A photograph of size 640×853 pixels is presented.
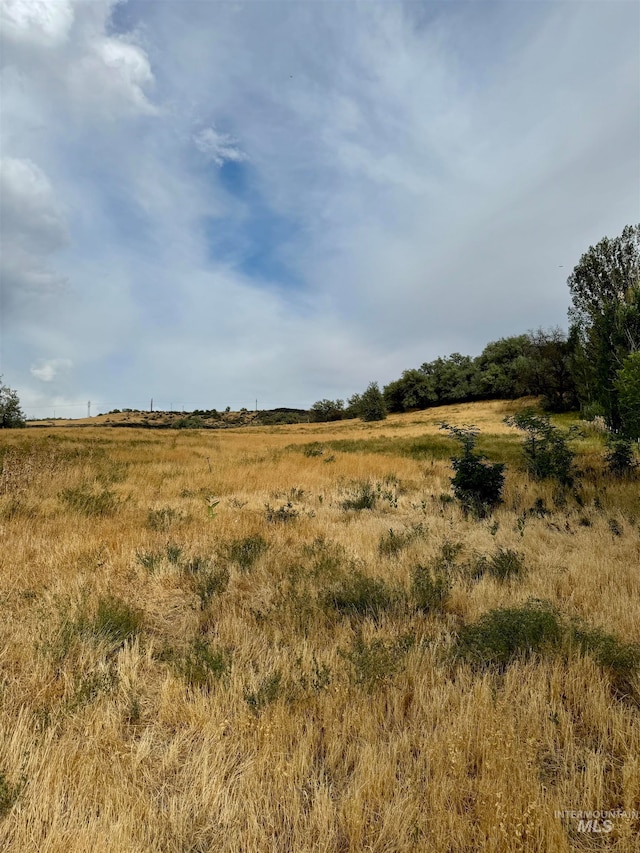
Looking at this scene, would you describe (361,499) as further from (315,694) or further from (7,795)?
(7,795)

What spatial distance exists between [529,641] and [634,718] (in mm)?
780

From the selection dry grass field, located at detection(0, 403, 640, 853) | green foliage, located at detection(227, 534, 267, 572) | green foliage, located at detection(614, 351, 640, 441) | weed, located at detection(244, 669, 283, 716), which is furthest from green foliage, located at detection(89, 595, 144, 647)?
green foliage, located at detection(614, 351, 640, 441)

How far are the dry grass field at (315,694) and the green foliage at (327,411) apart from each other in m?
88.7

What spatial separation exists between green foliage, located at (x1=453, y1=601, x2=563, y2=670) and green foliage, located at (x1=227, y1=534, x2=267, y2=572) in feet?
9.03

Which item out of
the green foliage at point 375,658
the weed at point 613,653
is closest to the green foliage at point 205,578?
Result: the green foliage at point 375,658

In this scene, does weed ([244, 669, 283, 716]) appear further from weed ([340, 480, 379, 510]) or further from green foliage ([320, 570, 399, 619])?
weed ([340, 480, 379, 510])

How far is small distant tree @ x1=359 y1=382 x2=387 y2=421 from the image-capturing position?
233 feet

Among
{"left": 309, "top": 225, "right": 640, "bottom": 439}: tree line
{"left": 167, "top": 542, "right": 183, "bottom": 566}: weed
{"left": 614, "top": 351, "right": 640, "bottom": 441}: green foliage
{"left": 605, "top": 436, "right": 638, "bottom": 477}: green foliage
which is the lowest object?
{"left": 167, "top": 542, "right": 183, "bottom": 566}: weed

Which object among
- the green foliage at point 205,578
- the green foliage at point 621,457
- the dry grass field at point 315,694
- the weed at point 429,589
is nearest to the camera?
the dry grass field at point 315,694

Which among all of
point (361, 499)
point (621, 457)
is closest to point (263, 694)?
point (361, 499)

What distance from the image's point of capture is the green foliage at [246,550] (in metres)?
5.09

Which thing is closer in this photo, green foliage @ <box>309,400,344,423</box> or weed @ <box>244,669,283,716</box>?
weed @ <box>244,669,283,716</box>

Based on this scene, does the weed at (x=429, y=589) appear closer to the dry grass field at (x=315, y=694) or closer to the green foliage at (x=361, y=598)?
the dry grass field at (x=315, y=694)

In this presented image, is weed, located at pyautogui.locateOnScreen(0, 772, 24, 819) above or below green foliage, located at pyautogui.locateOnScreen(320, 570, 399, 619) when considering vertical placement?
above
